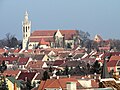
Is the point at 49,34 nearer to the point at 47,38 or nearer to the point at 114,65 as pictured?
the point at 47,38

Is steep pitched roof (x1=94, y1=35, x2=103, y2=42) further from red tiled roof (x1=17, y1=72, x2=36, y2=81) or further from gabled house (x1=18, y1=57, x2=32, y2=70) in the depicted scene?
red tiled roof (x1=17, y1=72, x2=36, y2=81)

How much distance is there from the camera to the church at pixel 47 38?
12494 centimetres

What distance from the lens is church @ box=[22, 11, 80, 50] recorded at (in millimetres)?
124938

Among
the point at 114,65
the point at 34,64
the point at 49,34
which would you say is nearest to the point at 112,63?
the point at 114,65

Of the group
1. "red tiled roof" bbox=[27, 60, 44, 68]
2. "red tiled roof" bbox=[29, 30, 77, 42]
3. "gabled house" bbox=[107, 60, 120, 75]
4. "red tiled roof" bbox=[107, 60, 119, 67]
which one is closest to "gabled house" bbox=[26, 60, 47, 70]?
"red tiled roof" bbox=[27, 60, 44, 68]

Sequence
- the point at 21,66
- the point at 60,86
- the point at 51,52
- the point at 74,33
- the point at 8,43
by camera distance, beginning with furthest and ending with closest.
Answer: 1. the point at 8,43
2. the point at 74,33
3. the point at 51,52
4. the point at 21,66
5. the point at 60,86

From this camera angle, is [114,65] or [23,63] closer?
[114,65]

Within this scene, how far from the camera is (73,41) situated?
419 ft

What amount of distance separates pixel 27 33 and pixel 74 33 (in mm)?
10636

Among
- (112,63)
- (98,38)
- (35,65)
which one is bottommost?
(35,65)

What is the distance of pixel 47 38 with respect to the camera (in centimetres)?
12888

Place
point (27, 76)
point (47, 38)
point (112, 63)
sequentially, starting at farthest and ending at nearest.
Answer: point (47, 38) → point (112, 63) → point (27, 76)

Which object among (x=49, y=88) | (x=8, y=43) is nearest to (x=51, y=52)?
(x=8, y=43)

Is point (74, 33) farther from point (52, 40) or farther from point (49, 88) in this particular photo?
point (49, 88)
